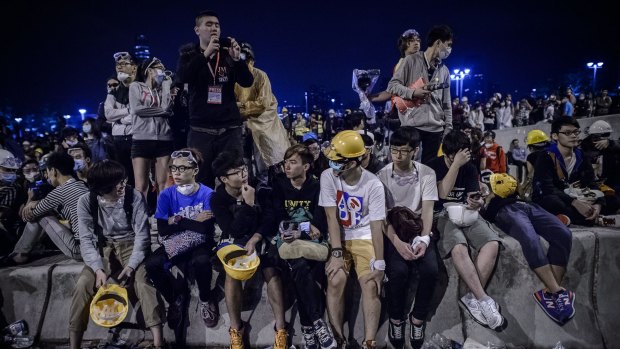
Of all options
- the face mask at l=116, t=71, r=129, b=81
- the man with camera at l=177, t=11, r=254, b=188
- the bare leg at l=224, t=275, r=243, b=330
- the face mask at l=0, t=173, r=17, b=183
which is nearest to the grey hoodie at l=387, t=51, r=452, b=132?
the man with camera at l=177, t=11, r=254, b=188

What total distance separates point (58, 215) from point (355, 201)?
12.3 feet

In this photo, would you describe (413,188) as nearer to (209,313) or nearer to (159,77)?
(209,313)

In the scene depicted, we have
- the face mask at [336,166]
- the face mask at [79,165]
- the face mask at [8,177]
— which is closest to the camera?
the face mask at [336,166]

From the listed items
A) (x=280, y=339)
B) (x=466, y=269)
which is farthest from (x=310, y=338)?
(x=466, y=269)

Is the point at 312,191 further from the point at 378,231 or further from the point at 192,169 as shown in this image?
the point at 192,169

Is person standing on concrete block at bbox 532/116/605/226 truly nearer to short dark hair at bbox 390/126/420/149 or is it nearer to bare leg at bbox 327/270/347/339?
short dark hair at bbox 390/126/420/149

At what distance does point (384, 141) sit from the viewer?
9250 millimetres

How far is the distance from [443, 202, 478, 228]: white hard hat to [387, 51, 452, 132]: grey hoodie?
1.32 meters

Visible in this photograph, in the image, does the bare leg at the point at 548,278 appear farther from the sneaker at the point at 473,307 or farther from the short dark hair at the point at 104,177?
the short dark hair at the point at 104,177

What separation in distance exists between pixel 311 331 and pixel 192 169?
7.11 feet

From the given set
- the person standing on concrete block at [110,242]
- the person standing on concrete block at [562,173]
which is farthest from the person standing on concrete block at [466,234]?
the person standing on concrete block at [110,242]

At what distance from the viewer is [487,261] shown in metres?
3.66

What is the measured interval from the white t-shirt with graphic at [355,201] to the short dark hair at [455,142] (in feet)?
3.45

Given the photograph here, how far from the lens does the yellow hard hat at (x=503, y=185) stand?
162 inches
